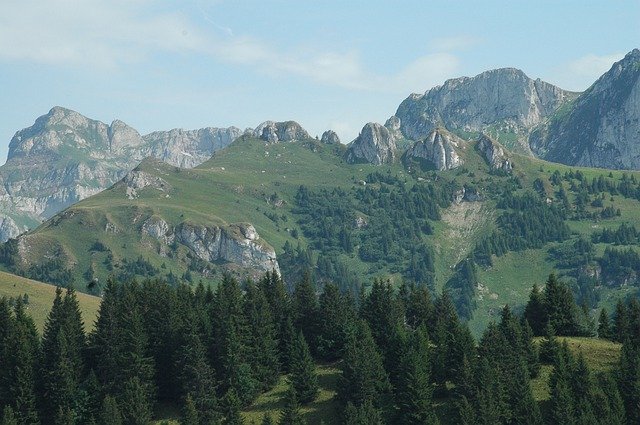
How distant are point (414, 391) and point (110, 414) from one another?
4146 centimetres

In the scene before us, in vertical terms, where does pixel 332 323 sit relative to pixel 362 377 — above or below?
above

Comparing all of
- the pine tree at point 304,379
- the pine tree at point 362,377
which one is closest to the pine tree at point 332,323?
the pine tree at point 304,379

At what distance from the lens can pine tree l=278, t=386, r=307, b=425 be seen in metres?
108

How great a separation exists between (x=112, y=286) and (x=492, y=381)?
69061mm

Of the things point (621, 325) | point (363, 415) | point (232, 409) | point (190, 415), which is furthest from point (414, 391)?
point (621, 325)

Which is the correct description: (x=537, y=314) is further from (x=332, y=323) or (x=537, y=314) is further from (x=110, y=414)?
(x=110, y=414)

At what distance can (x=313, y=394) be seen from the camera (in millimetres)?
120688

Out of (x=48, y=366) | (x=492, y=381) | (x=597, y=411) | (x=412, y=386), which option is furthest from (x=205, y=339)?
(x=597, y=411)

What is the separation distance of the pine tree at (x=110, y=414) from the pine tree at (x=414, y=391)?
38.5m

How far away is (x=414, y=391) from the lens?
110 metres

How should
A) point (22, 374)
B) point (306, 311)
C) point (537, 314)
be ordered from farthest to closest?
point (306, 311), point (537, 314), point (22, 374)

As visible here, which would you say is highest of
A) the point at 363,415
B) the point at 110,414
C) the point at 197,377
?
the point at 197,377

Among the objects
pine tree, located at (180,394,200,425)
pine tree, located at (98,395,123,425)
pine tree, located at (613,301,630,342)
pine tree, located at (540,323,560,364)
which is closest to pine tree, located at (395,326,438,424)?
pine tree, located at (540,323,560,364)

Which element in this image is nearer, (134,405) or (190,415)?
(190,415)
